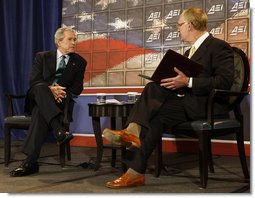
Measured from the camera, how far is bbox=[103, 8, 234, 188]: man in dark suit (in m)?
2.32

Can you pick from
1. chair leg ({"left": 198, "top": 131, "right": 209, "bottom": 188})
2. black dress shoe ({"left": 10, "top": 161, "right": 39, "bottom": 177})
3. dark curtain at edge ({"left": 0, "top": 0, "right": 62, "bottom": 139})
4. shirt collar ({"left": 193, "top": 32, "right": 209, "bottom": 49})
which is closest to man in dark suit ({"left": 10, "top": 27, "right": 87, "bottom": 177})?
black dress shoe ({"left": 10, "top": 161, "right": 39, "bottom": 177})

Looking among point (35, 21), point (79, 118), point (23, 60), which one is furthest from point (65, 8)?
point (79, 118)

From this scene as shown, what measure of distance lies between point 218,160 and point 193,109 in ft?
4.43

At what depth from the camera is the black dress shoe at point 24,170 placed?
2.75 m

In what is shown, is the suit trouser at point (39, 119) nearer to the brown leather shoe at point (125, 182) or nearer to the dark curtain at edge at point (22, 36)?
the brown leather shoe at point (125, 182)

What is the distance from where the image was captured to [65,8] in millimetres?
5098

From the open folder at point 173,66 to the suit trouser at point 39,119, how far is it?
86 cm

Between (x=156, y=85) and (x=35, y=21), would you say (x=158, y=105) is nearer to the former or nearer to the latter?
(x=156, y=85)

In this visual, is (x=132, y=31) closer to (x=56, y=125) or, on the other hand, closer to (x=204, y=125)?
(x=56, y=125)

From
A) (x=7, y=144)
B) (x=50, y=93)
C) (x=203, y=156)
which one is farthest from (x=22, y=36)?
(x=203, y=156)

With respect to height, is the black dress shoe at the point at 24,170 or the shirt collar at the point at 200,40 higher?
the shirt collar at the point at 200,40

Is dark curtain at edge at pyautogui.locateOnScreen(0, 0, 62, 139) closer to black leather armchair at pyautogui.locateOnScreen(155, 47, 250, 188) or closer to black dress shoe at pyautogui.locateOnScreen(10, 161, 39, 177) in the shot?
black dress shoe at pyautogui.locateOnScreen(10, 161, 39, 177)

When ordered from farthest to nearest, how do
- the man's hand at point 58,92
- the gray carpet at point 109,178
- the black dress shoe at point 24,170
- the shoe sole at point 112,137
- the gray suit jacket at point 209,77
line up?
the man's hand at point 58,92 < the black dress shoe at point 24,170 < the gray suit jacket at point 209,77 < the gray carpet at point 109,178 < the shoe sole at point 112,137

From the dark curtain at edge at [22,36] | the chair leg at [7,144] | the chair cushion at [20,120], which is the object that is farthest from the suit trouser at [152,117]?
the dark curtain at edge at [22,36]
